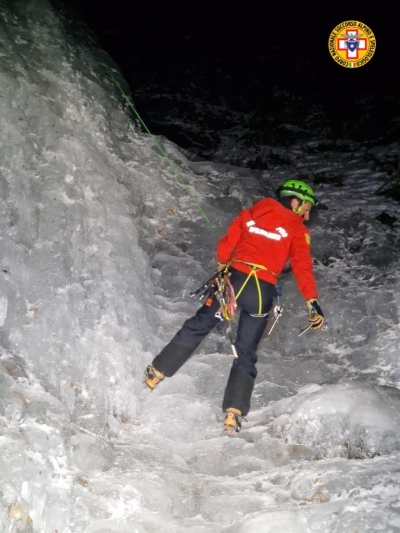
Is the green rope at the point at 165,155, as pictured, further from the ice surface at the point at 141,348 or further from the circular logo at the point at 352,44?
the circular logo at the point at 352,44

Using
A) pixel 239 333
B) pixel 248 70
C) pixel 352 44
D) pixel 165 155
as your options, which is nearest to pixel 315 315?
pixel 239 333

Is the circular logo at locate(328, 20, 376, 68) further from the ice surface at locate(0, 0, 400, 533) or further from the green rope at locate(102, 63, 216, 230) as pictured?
the green rope at locate(102, 63, 216, 230)

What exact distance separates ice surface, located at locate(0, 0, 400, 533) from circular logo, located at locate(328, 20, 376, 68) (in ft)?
22.8

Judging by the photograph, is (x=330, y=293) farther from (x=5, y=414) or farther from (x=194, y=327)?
(x=5, y=414)

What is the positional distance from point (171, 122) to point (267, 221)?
6934 mm

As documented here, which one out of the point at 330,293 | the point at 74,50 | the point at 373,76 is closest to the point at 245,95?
the point at 373,76

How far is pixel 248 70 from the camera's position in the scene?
1315 cm

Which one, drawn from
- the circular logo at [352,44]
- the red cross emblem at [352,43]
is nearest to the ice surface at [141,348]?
the circular logo at [352,44]

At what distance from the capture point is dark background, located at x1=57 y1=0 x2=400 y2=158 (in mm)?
11249

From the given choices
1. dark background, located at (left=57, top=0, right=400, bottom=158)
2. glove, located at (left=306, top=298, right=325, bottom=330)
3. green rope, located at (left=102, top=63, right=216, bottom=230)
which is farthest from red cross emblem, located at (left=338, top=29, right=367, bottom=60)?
glove, located at (left=306, top=298, right=325, bottom=330)

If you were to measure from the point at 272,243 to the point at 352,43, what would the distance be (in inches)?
457

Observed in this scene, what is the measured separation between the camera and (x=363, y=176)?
364 inches

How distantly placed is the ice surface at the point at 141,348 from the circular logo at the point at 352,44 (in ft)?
Answer: 22.8

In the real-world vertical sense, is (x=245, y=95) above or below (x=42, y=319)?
above
